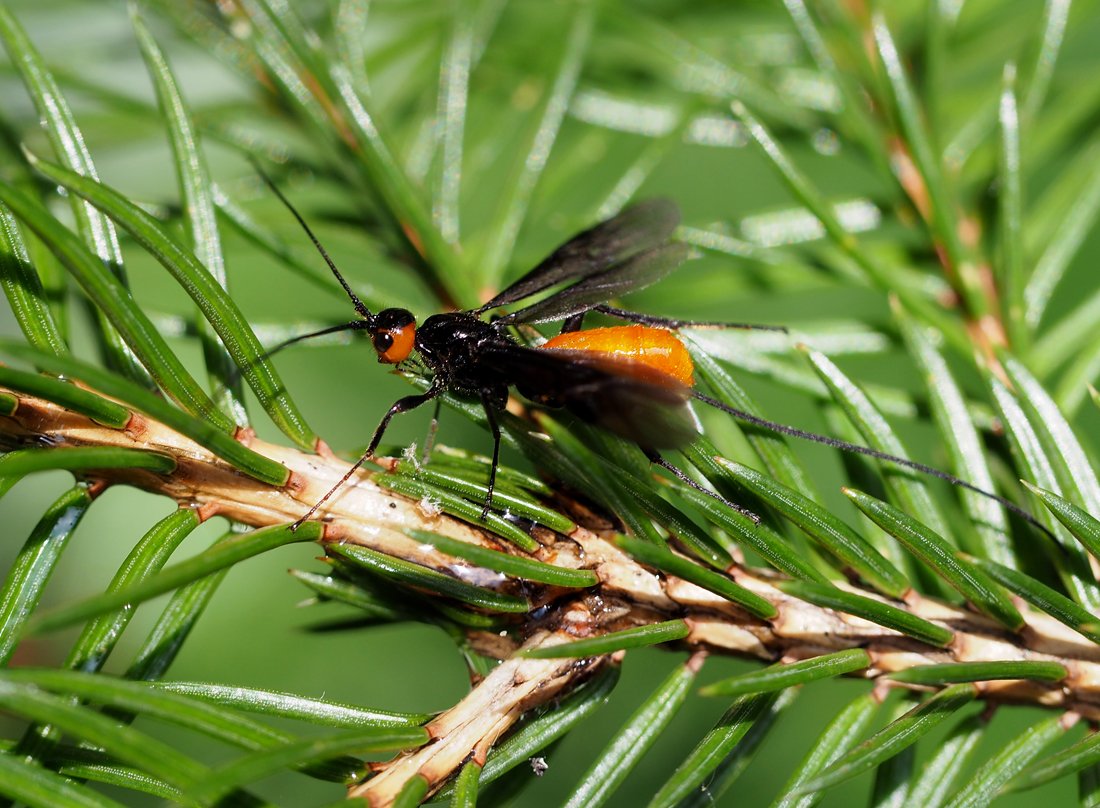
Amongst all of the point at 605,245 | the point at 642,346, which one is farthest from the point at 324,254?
the point at 605,245

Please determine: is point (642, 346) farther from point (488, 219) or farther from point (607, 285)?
point (488, 219)

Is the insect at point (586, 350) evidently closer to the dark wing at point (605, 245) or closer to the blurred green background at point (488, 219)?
the dark wing at point (605, 245)

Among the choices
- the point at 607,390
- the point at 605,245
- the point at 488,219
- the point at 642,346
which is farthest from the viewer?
the point at 488,219

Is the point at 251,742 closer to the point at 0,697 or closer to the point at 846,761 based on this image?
the point at 0,697

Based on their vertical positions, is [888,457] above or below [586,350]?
below

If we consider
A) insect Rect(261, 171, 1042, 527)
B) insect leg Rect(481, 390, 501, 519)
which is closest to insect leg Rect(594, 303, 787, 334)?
insect Rect(261, 171, 1042, 527)

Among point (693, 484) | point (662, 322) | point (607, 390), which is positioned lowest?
point (693, 484)

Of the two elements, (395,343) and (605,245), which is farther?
(605,245)
